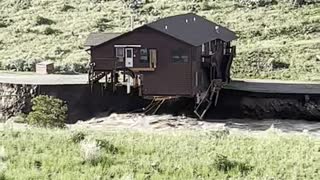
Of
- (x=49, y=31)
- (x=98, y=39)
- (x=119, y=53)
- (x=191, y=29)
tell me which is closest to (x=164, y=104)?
(x=119, y=53)

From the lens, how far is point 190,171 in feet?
60.8

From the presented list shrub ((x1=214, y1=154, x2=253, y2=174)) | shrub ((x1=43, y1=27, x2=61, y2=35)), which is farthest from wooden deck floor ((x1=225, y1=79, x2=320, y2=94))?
shrub ((x1=43, y1=27, x2=61, y2=35))

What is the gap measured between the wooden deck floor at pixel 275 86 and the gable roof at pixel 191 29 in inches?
129

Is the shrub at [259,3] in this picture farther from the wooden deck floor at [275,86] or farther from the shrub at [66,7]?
the wooden deck floor at [275,86]

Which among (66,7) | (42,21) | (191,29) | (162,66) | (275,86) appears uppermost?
(66,7)

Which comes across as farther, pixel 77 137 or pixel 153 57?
pixel 153 57

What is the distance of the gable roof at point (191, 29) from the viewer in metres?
37.6

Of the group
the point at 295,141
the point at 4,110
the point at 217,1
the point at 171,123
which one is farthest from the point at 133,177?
the point at 217,1

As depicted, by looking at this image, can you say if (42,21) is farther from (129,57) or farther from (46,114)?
(46,114)

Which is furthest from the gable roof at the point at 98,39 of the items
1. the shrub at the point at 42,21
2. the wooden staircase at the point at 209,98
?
the shrub at the point at 42,21

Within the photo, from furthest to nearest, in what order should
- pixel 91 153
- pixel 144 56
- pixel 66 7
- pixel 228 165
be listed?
pixel 66 7, pixel 144 56, pixel 91 153, pixel 228 165

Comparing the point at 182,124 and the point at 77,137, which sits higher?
the point at 77,137

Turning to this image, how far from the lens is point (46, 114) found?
106ft

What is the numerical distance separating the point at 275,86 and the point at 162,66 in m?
8.45
